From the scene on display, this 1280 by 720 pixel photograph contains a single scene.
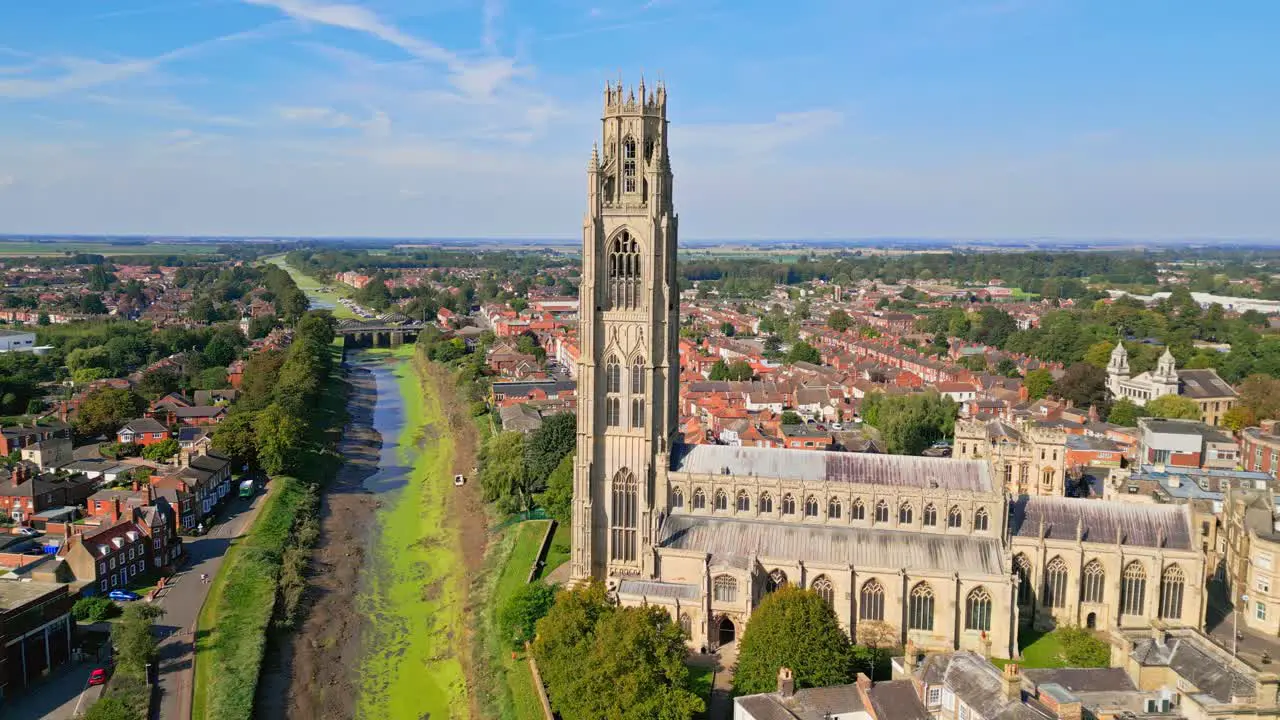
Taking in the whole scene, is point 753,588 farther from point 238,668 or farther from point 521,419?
point 521,419

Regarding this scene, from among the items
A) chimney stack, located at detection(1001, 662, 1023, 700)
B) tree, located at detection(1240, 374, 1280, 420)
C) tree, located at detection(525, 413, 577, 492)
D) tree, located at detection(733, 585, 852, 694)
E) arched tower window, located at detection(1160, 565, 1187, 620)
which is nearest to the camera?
chimney stack, located at detection(1001, 662, 1023, 700)

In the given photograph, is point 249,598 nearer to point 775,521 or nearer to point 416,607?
point 416,607

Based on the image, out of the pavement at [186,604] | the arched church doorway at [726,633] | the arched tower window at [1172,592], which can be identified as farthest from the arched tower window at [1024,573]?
the pavement at [186,604]

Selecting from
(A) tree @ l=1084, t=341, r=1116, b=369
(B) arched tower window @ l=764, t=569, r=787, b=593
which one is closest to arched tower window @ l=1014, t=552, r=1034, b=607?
(B) arched tower window @ l=764, t=569, r=787, b=593

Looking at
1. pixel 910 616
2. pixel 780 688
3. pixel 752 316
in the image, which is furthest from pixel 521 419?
pixel 752 316

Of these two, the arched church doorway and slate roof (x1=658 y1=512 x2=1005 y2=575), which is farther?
the arched church doorway

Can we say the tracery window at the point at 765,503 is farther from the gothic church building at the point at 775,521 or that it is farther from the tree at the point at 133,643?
the tree at the point at 133,643

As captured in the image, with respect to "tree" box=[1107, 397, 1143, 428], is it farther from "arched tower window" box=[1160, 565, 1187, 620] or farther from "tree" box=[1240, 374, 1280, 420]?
"arched tower window" box=[1160, 565, 1187, 620]
